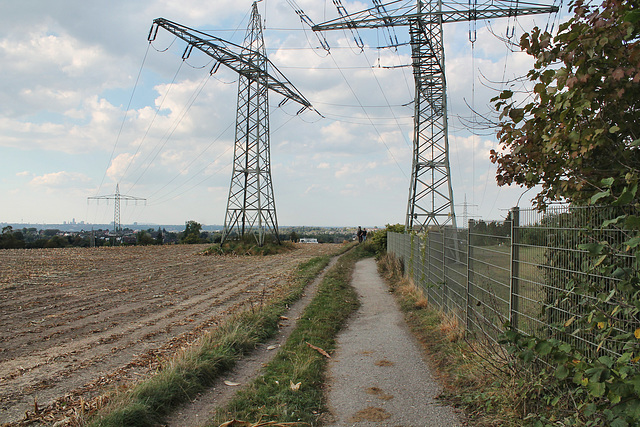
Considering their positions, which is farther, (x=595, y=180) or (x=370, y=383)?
(x=370, y=383)

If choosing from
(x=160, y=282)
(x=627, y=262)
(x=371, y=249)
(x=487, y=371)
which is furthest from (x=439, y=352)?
(x=371, y=249)

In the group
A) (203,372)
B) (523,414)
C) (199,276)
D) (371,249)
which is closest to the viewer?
(523,414)

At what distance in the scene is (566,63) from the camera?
3.50 meters

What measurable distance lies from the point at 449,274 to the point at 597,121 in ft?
20.2

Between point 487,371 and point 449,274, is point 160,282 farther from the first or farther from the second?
point 487,371

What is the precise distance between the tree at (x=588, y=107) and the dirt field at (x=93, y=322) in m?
5.53

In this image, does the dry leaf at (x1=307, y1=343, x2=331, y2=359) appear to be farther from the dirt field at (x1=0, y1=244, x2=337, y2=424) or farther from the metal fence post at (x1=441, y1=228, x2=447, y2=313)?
the metal fence post at (x1=441, y1=228, x2=447, y2=313)

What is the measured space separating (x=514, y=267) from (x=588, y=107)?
2.36 meters

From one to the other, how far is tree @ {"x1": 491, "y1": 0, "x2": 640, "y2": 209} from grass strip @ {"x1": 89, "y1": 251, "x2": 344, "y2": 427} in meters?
4.63

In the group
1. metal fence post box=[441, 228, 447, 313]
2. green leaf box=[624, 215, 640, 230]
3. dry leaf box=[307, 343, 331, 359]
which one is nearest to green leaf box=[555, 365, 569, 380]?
green leaf box=[624, 215, 640, 230]

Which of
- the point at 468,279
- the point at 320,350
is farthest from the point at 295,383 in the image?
the point at 468,279

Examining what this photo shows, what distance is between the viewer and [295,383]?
19.3 ft

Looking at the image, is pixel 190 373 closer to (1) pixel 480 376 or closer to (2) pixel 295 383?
(2) pixel 295 383

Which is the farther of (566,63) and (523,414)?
(523,414)
